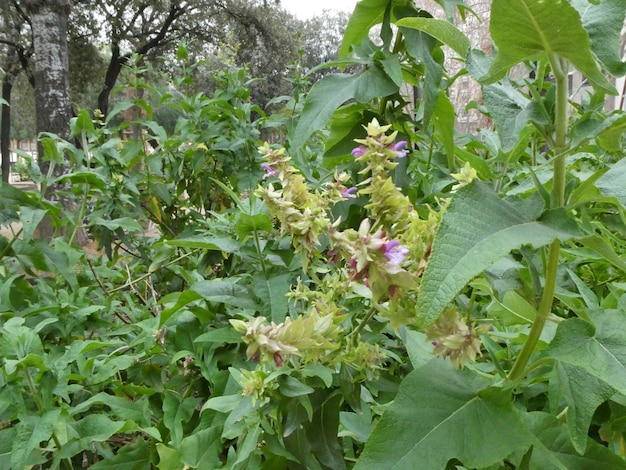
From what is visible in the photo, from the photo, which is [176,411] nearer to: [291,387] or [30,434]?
[30,434]

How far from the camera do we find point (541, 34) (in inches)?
13.2

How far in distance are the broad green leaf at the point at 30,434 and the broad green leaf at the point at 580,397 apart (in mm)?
569

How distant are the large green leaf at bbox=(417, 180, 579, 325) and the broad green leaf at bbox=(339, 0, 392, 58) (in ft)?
1.50

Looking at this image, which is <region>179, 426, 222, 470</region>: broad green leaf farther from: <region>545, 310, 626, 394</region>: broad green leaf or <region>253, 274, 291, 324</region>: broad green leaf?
<region>545, 310, 626, 394</region>: broad green leaf

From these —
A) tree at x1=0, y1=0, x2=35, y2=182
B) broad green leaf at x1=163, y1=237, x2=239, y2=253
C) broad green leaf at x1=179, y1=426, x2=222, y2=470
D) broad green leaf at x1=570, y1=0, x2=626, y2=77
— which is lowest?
broad green leaf at x1=179, y1=426, x2=222, y2=470

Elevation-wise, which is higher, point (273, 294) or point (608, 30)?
point (608, 30)

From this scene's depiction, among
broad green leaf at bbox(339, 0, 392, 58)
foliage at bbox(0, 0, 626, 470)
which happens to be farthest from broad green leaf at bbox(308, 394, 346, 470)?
broad green leaf at bbox(339, 0, 392, 58)

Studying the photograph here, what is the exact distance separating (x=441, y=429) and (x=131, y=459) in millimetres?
503

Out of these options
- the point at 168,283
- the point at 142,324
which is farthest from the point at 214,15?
the point at 142,324

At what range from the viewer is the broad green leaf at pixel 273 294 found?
0.62 meters

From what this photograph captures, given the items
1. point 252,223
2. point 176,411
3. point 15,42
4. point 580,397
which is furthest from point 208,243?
point 15,42

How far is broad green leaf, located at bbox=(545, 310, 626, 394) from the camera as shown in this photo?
351 mm

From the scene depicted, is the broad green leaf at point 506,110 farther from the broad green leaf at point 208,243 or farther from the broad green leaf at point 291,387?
the broad green leaf at point 208,243

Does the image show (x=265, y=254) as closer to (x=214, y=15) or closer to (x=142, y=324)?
(x=142, y=324)
